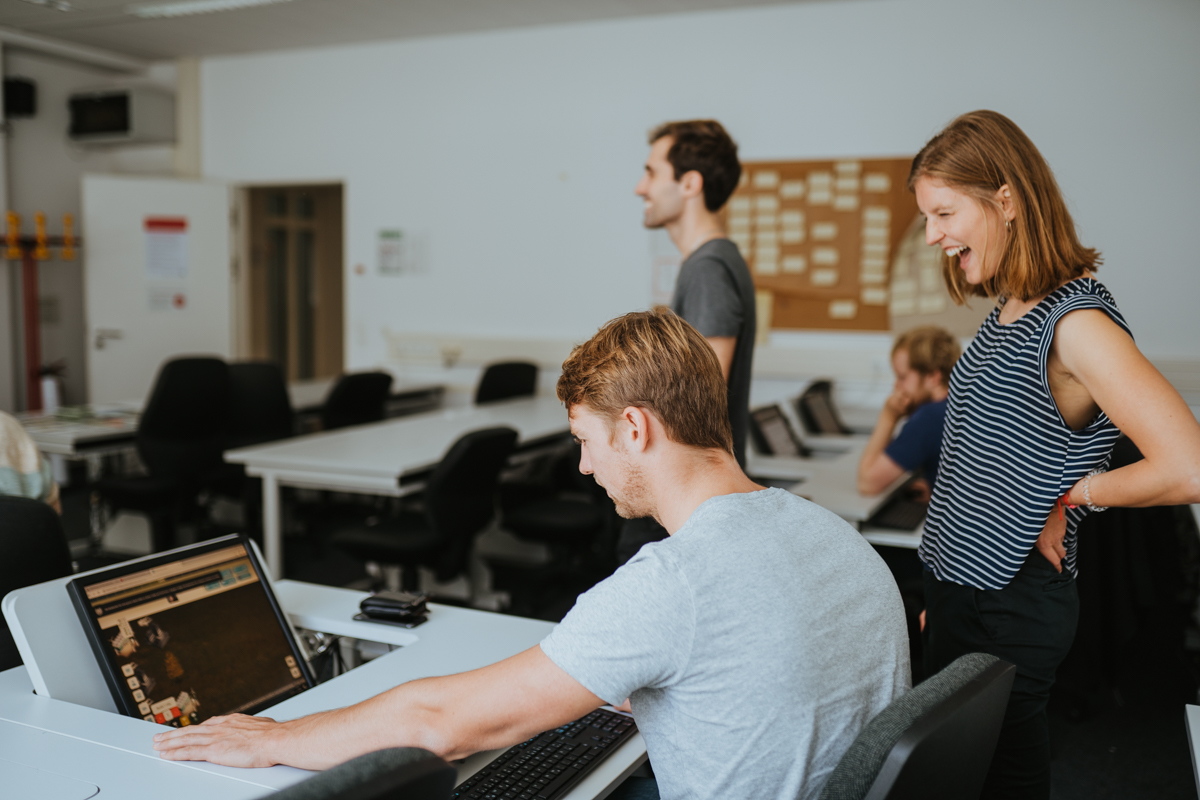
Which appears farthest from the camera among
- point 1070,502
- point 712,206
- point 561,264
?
point 561,264

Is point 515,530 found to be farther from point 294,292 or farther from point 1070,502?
point 294,292

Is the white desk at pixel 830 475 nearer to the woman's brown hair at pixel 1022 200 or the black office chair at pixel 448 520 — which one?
the black office chair at pixel 448 520

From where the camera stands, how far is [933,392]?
2939 mm

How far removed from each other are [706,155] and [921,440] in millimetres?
1050

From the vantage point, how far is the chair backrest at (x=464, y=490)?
3.01 metres

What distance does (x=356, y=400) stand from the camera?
4840 millimetres

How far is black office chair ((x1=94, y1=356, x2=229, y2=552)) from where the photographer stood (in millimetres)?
3869

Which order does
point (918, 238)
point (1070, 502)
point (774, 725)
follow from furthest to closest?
point (918, 238)
point (1070, 502)
point (774, 725)

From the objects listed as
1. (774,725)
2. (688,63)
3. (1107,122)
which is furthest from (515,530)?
(1107,122)

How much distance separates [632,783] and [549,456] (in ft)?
10.2

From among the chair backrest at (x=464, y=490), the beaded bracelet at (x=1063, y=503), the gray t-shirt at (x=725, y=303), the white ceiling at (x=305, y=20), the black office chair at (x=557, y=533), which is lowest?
the black office chair at (x=557, y=533)

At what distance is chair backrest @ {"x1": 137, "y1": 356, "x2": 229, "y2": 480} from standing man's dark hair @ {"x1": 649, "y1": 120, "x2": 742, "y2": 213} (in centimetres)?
277

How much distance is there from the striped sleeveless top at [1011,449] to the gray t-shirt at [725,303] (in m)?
0.51

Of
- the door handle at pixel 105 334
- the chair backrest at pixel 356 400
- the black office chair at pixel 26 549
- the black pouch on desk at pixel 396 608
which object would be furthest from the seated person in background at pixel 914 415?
the door handle at pixel 105 334
